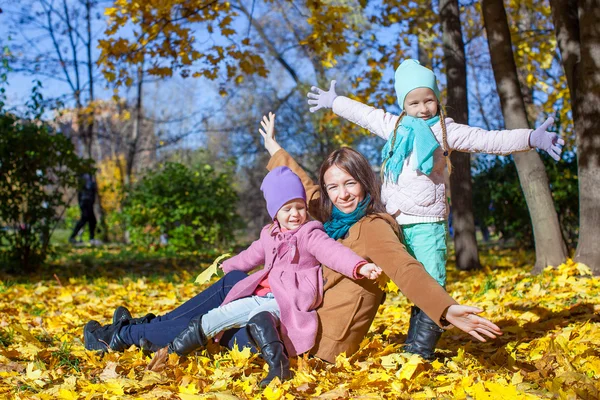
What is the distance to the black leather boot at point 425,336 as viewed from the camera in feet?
11.3

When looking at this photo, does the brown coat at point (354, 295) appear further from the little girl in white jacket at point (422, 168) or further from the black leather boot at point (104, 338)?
the black leather boot at point (104, 338)

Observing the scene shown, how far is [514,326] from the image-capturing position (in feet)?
14.2

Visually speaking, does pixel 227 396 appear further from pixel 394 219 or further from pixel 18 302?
pixel 18 302

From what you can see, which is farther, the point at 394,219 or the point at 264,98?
the point at 264,98

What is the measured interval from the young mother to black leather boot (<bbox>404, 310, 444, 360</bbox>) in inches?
0.5

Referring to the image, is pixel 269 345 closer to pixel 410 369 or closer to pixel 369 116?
pixel 410 369

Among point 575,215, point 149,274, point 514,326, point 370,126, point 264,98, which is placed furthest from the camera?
point 264,98

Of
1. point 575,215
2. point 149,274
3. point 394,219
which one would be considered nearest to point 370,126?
point 394,219

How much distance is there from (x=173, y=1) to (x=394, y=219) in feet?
17.3

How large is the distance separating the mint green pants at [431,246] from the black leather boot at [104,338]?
1.76 meters

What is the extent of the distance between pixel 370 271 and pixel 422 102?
40.3 inches

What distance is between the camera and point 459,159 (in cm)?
818

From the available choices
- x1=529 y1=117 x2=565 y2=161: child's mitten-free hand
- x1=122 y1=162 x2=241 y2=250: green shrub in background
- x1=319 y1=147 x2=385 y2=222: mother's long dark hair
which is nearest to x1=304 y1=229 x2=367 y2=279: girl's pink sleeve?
x1=319 y1=147 x2=385 y2=222: mother's long dark hair

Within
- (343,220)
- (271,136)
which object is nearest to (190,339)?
(343,220)
